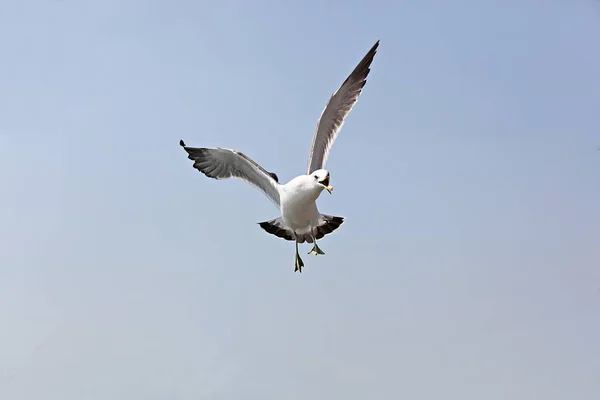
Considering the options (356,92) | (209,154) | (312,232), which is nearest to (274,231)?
(312,232)

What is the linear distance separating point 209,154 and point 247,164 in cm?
60

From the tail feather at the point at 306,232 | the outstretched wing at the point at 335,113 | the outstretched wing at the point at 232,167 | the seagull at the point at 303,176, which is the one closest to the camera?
the seagull at the point at 303,176

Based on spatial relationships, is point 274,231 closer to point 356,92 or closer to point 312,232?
point 312,232

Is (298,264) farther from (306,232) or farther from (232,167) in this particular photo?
(232,167)

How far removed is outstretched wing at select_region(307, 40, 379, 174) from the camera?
480 inches

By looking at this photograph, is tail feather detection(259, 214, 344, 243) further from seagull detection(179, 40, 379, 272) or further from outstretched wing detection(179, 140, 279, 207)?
outstretched wing detection(179, 140, 279, 207)

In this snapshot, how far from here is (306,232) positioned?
455 inches

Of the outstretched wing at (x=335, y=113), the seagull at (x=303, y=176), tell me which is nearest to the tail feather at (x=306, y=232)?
the seagull at (x=303, y=176)

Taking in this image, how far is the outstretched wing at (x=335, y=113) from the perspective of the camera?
1218 centimetres

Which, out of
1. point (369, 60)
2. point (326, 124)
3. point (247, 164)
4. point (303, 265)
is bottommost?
point (303, 265)

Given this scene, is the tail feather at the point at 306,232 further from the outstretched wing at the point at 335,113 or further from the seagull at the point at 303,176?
the outstretched wing at the point at 335,113

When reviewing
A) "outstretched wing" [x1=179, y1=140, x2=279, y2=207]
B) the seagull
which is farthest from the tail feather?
"outstretched wing" [x1=179, y1=140, x2=279, y2=207]

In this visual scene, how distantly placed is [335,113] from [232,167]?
6.31 ft

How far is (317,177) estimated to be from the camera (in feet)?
33.8
